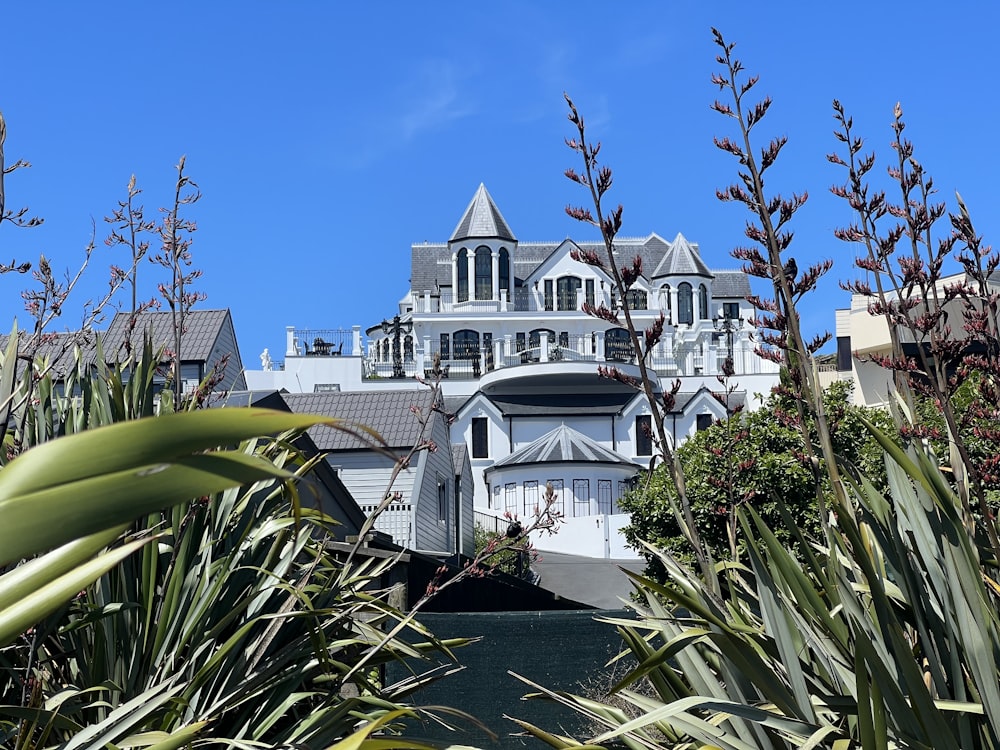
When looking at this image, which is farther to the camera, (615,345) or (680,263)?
(680,263)

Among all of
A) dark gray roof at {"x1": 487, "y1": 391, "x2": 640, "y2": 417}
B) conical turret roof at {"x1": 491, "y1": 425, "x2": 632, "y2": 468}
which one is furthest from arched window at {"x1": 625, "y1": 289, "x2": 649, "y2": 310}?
conical turret roof at {"x1": 491, "y1": 425, "x2": 632, "y2": 468}

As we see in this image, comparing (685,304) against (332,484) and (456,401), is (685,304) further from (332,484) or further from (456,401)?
(332,484)

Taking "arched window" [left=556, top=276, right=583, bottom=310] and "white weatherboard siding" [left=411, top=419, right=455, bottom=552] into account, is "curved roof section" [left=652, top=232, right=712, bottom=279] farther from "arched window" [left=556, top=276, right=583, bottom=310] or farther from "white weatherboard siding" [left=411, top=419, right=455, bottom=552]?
"white weatherboard siding" [left=411, top=419, right=455, bottom=552]

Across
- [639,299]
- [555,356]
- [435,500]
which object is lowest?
[435,500]

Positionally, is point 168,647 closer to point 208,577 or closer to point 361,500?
point 208,577

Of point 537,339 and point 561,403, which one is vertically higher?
point 537,339

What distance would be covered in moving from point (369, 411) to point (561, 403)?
137 feet

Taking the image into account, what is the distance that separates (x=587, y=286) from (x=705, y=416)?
19.6 metres

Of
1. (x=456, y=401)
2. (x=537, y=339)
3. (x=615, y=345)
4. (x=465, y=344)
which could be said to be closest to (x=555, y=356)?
(x=537, y=339)

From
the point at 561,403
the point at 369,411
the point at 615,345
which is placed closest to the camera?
the point at 369,411

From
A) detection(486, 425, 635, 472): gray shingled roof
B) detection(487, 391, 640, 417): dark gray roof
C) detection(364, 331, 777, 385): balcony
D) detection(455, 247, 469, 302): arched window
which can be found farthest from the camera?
detection(455, 247, 469, 302): arched window

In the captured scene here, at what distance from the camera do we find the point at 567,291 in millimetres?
79062

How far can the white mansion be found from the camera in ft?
178

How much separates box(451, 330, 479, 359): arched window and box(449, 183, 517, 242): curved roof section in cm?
708
